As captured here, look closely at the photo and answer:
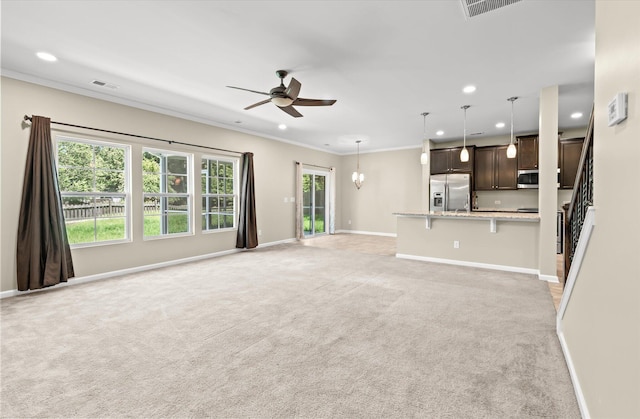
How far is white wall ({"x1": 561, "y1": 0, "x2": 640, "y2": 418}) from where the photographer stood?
1.11 metres

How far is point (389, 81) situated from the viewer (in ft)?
13.2

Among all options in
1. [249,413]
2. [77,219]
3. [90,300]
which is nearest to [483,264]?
[249,413]

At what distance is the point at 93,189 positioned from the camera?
14.7 ft

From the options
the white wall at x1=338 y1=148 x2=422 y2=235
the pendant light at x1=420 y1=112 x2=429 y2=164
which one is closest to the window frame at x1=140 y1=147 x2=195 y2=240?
the pendant light at x1=420 y1=112 x2=429 y2=164

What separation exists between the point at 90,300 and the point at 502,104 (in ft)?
21.8

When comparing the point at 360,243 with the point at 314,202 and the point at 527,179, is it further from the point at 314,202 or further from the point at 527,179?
the point at 527,179

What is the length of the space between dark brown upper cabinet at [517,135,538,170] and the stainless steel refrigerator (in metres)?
1.15

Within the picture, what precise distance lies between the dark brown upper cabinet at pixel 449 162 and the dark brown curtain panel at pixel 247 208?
481 cm

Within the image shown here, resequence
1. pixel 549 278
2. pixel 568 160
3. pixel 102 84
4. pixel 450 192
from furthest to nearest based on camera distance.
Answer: pixel 450 192, pixel 568 160, pixel 549 278, pixel 102 84

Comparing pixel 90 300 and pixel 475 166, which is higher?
pixel 475 166

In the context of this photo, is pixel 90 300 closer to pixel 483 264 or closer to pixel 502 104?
pixel 483 264

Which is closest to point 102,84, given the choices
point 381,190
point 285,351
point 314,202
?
point 285,351

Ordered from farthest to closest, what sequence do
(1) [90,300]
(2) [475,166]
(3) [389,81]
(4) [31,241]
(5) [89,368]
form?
(2) [475,166], (3) [389,81], (4) [31,241], (1) [90,300], (5) [89,368]

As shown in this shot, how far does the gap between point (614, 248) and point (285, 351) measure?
2.10 m
